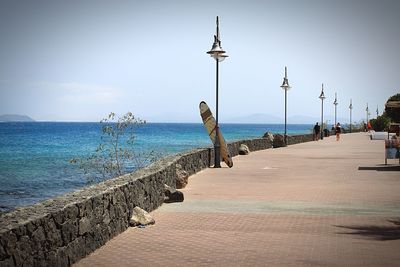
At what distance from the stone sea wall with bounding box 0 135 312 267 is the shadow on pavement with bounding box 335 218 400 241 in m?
3.63

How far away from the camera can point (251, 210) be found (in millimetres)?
11305

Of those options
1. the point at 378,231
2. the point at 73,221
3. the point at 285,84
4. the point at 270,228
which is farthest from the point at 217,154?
the point at 285,84

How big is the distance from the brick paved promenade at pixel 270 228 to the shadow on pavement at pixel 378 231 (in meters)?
0.02

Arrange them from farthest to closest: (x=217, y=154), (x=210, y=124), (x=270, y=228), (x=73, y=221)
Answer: (x=210, y=124)
(x=217, y=154)
(x=270, y=228)
(x=73, y=221)

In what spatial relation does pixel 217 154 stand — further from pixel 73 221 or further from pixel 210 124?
pixel 73 221

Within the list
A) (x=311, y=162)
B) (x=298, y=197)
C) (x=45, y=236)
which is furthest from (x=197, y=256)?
(x=311, y=162)

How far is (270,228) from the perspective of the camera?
31.0 feet

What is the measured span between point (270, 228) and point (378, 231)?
5.75 ft

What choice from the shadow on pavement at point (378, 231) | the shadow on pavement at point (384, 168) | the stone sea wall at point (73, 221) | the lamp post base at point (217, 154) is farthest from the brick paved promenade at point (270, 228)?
the lamp post base at point (217, 154)

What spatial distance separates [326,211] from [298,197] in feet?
6.62

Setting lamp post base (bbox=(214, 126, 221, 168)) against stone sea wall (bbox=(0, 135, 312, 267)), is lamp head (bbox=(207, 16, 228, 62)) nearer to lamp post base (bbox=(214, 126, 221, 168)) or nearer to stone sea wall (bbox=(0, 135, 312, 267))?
lamp post base (bbox=(214, 126, 221, 168))

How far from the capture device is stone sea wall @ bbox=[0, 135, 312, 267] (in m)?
5.73

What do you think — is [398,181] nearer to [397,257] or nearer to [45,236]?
[397,257]

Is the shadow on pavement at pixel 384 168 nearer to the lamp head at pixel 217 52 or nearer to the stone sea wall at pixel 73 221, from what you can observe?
the lamp head at pixel 217 52
